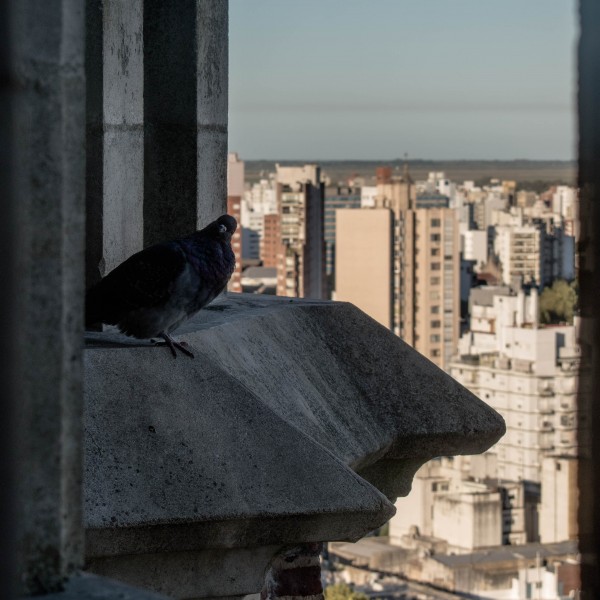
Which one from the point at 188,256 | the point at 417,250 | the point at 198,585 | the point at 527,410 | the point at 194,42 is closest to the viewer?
the point at 198,585

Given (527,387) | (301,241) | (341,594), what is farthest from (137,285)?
(301,241)

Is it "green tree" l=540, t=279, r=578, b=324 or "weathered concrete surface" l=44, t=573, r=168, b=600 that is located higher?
"weathered concrete surface" l=44, t=573, r=168, b=600

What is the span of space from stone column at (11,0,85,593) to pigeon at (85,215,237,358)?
4.42 ft

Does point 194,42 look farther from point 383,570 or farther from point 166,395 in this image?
point 383,570

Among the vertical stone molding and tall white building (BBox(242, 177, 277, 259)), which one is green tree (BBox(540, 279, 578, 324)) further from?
the vertical stone molding

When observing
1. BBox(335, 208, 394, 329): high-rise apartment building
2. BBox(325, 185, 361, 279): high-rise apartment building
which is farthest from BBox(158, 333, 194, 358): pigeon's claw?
BBox(325, 185, 361, 279): high-rise apartment building

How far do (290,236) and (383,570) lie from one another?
26350 mm

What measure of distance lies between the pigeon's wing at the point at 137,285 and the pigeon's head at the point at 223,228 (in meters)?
0.09

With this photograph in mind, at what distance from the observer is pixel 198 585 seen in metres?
2.65

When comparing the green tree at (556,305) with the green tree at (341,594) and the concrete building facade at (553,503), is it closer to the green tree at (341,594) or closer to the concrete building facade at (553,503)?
the concrete building facade at (553,503)

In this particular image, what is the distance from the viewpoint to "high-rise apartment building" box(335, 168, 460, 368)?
66438mm

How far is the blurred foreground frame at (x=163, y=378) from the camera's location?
4.55ft

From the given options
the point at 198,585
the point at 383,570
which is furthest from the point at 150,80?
the point at 383,570

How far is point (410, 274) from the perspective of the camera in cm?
6725
